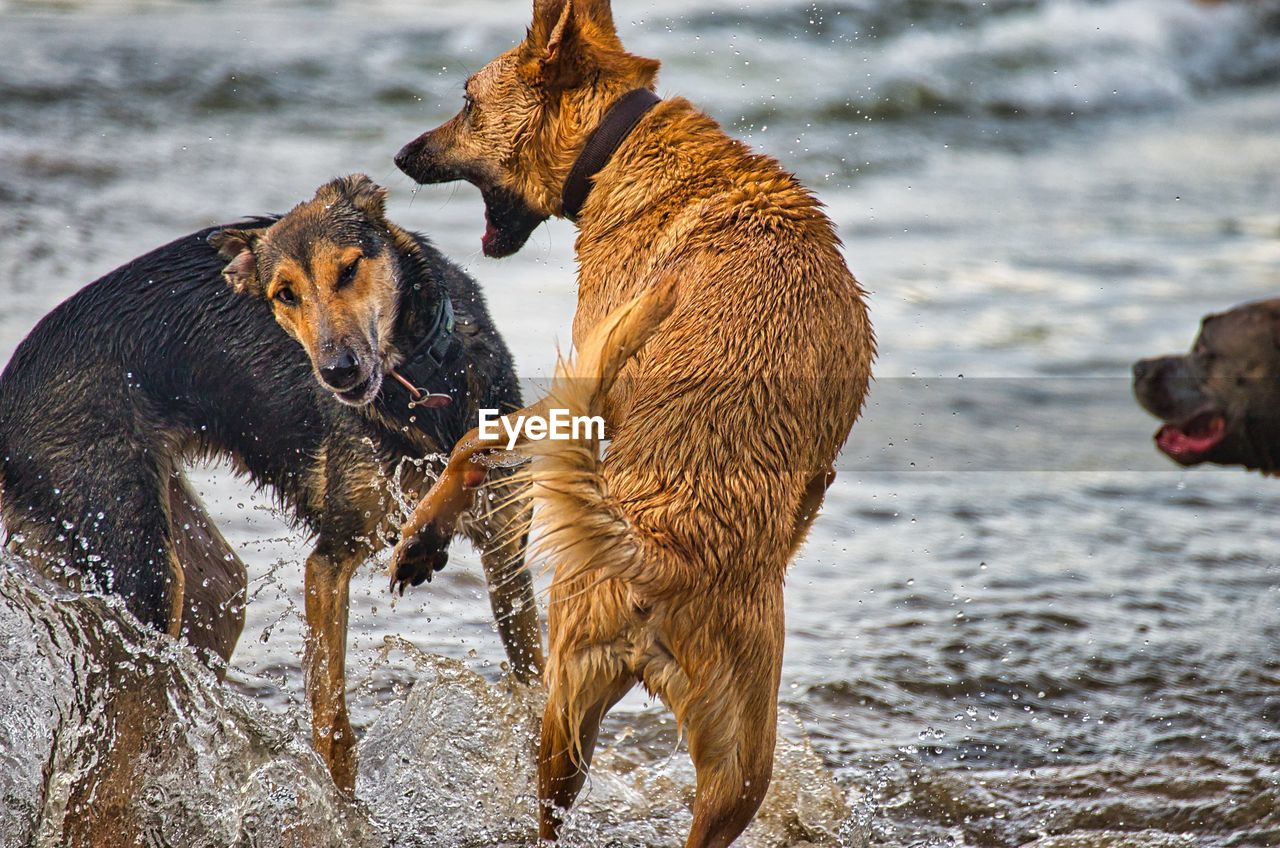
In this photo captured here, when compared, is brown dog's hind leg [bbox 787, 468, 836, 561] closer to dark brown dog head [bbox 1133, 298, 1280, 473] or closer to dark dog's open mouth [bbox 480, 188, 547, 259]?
dark brown dog head [bbox 1133, 298, 1280, 473]

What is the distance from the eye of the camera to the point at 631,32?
1454 centimetres

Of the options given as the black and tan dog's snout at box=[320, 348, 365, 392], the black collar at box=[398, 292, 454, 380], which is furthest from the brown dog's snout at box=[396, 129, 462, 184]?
the black and tan dog's snout at box=[320, 348, 365, 392]

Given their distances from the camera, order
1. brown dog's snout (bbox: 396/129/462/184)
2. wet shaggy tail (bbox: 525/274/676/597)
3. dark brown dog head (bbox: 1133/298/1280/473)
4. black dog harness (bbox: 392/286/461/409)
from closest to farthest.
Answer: wet shaggy tail (bbox: 525/274/676/597) < dark brown dog head (bbox: 1133/298/1280/473) < black dog harness (bbox: 392/286/461/409) < brown dog's snout (bbox: 396/129/462/184)

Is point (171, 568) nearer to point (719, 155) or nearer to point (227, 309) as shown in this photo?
point (227, 309)

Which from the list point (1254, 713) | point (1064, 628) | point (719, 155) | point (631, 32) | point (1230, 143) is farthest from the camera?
point (631, 32)

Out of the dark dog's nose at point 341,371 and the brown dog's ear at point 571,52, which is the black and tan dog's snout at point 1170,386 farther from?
the dark dog's nose at point 341,371

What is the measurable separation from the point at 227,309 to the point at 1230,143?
11735mm

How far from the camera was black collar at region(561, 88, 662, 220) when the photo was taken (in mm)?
3676

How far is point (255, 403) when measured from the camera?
4.08 meters

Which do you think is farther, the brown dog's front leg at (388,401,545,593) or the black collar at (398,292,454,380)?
the black collar at (398,292,454,380)

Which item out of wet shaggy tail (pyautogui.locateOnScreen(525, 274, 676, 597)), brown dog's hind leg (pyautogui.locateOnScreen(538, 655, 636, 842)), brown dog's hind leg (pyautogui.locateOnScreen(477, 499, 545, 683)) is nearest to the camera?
wet shaggy tail (pyautogui.locateOnScreen(525, 274, 676, 597))

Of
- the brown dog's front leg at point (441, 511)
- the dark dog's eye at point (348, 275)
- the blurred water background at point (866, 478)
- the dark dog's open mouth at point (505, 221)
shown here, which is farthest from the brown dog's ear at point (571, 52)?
the blurred water background at point (866, 478)

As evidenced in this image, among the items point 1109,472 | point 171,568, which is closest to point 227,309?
point 171,568

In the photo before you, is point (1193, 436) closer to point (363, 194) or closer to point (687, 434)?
point (687, 434)
